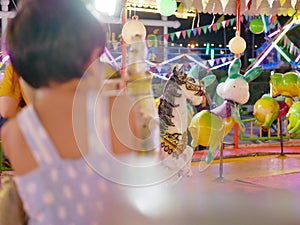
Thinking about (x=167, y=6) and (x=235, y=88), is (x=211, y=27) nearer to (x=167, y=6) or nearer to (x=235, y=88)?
(x=167, y=6)

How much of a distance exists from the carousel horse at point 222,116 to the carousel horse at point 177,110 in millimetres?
362

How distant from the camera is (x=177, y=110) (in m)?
3.24

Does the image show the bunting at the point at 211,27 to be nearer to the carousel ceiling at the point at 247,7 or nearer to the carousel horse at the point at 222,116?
the carousel ceiling at the point at 247,7

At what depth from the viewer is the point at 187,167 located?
3539mm

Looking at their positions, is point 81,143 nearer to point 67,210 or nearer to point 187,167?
point 67,210

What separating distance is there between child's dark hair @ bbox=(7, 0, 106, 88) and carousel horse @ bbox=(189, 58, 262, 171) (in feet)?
9.46

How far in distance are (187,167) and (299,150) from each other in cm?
330

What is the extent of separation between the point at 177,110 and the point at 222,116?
1127 millimetres

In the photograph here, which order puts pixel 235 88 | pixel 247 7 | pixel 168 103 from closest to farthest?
1. pixel 168 103
2. pixel 235 88
3. pixel 247 7

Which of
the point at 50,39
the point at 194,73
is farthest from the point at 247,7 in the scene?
the point at 50,39

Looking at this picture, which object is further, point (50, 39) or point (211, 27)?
point (211, 27)

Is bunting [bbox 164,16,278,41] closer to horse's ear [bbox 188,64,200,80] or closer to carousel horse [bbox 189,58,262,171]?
carousel horse [bbox 189,58,262,171]

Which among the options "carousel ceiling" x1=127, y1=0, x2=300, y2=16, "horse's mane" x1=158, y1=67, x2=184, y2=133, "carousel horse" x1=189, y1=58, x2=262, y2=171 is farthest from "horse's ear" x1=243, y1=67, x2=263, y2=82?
"carousel ceiling" x1=127, y1=0, x2=300, y2=16

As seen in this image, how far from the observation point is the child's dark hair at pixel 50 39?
82 cm
